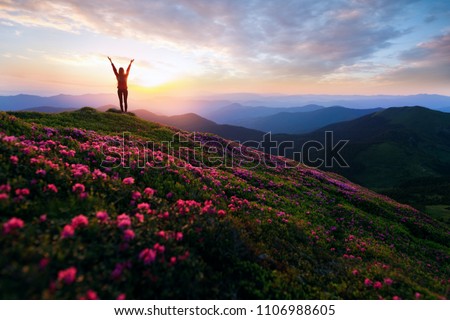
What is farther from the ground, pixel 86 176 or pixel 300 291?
pixel 86 176

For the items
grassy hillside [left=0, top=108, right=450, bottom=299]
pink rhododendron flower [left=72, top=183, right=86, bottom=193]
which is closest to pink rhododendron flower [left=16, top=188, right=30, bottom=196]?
grassy hillside [left=0, top=108, right=450, bottom=299]

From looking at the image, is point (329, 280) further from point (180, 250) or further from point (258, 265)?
point (180, 250)

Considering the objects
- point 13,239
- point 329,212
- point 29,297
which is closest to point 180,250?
point 29,297

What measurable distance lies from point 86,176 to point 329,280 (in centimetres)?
807

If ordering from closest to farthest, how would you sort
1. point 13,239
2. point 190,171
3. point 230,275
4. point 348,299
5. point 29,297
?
point 29,297 < point 13,239 < point 230,275 < point 348,299 < point 190,171

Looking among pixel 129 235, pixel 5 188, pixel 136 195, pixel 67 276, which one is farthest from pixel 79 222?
pixel 136 195

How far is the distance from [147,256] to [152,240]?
0.58m

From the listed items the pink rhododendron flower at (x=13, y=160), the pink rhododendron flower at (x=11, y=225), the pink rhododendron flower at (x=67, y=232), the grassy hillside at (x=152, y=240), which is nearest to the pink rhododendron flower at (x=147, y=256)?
the grassy hillside at (x=152, y=240)

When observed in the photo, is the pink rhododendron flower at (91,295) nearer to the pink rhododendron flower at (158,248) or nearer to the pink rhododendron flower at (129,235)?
the pink rhododendron flower at (129,235)

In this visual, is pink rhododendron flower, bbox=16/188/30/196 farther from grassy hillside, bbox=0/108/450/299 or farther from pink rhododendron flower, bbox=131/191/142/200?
pink rhododendron flower, bbox=131/191/142/200

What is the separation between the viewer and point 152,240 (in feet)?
18.4

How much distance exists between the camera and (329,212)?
1587cm

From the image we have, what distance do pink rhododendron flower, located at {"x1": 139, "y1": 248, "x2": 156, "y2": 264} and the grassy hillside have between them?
0.03 m

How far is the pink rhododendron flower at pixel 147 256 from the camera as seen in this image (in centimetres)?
500
